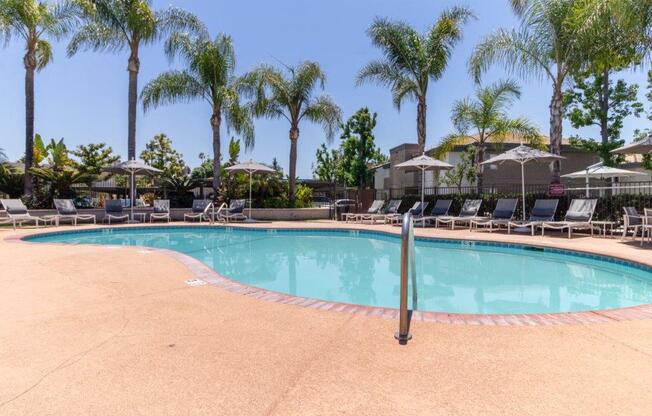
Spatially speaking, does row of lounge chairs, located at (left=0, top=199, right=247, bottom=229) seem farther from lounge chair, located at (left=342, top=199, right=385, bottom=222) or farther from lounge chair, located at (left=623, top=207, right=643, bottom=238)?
lounge chair, located at (left=623, top=207, right=643, bottom=238)

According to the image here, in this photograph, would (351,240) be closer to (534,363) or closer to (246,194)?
(246,194)

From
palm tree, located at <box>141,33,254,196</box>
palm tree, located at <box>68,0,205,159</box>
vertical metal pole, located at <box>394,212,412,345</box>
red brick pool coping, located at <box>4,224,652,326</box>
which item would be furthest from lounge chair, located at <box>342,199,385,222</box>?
vertical metal pole, located at <box>394,212,412,345</box>

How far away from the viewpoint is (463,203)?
53.7ft

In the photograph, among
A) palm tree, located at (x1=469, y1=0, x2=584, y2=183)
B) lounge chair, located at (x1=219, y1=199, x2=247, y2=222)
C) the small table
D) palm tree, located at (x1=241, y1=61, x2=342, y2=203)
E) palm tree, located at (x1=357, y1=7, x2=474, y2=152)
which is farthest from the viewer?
palm tree, located at (x1=241, y1=61, x2=342, y2=203)

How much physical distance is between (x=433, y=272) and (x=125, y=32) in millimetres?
18230

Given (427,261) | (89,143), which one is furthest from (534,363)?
(89,143)

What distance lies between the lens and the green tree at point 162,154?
3609 cm

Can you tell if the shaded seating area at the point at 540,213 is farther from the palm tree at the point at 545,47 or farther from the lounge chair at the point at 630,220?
the lounge chair at the point at 630,220

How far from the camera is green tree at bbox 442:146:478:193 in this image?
955 inches

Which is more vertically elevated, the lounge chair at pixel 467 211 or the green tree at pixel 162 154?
the green tree at pixel 162 154

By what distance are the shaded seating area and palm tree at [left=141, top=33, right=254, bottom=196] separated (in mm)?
13552

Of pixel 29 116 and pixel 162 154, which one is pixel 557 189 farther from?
pixel 162 154

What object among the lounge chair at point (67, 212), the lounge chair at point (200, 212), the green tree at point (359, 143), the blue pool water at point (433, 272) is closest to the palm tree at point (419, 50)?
the blue pool water at point (433, 272)

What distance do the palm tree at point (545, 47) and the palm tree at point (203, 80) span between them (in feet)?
38.2
